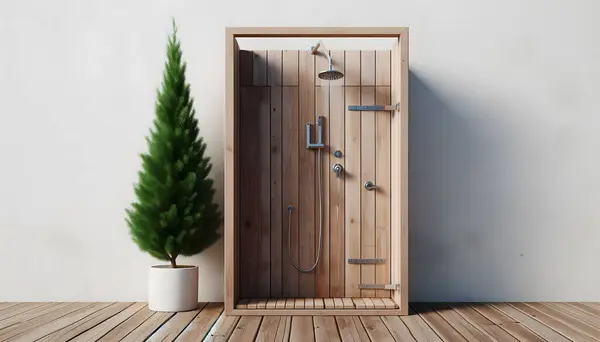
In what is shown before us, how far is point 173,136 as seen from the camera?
141 inches

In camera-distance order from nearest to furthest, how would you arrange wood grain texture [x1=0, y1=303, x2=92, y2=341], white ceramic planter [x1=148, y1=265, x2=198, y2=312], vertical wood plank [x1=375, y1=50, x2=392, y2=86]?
1. wood grain texture [x1=0, y1=303, x2=92, y2=341]
2. white ceramic planter [x1=148, y1=265, x2=198, y2=312]
3. vertical wood plank [x1=375, y1=50, x2=392, y2=86]

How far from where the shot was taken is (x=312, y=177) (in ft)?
12.2

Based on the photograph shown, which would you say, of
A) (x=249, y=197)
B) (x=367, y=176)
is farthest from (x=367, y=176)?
(x=249, y=197)

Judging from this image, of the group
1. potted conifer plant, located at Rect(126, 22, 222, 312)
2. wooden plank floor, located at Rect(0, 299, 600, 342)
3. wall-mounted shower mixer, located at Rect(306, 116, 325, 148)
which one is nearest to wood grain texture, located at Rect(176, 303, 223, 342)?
wooden plank floor, located at Rect(0, 299, 600, 342)

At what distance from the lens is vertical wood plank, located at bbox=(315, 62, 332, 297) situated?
370 centimetres

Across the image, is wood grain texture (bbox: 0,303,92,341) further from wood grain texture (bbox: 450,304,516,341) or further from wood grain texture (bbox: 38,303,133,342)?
wood grain texture (bbox: 450,304,516,341)

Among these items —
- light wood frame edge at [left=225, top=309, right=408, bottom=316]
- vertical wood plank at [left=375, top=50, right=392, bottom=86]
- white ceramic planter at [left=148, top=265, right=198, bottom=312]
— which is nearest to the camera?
light wood frame edge at [left=225, top=309, right=408, bottom=316]

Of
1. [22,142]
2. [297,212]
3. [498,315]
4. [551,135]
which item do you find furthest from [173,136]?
[551,135]

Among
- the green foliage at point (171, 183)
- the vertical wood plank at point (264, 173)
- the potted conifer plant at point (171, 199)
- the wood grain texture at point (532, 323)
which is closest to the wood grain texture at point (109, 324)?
the potted conifer plant at point (171, 199)

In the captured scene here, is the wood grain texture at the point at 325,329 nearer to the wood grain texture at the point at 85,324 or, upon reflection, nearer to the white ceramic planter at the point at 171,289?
the white ceramic planter at the point at 171,289

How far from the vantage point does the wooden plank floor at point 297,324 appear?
288 centimetres

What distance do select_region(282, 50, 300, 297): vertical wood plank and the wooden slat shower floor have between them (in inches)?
7.3

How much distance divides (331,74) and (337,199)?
2.71 feet

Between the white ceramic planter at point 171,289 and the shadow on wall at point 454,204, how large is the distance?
1.53 metres
